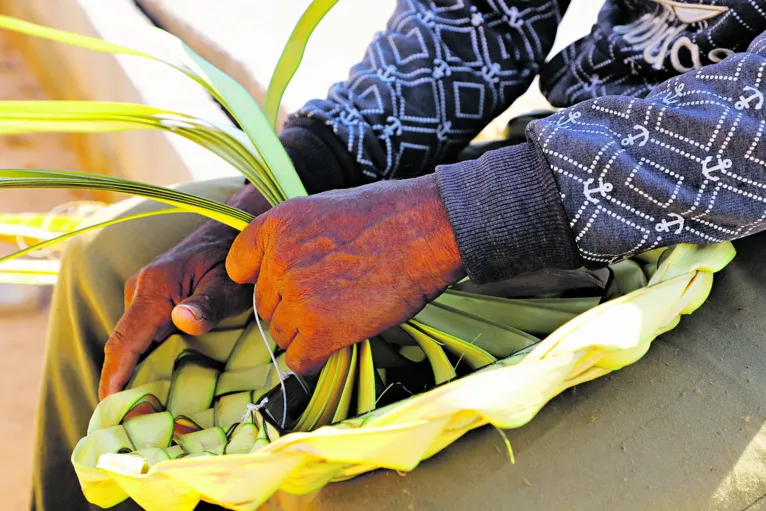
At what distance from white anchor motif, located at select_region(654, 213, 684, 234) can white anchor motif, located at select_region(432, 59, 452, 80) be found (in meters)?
0.35

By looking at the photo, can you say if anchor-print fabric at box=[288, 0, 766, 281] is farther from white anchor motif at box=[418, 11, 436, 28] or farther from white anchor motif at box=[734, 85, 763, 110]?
white anchor motif at box=[418, 11, 436, 28]

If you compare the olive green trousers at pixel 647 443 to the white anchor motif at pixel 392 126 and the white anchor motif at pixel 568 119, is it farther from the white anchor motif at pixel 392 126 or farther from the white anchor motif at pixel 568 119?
the white anchor motif at pixel 392 126

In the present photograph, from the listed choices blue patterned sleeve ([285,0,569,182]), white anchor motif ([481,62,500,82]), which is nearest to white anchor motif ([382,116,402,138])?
blue patterned sleeve ([285,0,569,182])

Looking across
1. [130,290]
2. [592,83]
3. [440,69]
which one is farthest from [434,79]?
[130,290]

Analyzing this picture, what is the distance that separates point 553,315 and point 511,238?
0.31ft

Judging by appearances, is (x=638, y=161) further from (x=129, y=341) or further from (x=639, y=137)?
(x=129, y=341)

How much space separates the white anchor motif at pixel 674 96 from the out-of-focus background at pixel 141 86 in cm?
67

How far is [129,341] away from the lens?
660 mm

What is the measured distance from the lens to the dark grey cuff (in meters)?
0.53

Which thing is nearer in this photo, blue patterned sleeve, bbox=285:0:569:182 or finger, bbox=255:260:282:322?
finger, bbox=255:260:282:322

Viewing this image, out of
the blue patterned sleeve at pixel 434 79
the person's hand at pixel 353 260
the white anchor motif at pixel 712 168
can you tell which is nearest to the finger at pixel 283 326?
the person's hand at pixel 353 260

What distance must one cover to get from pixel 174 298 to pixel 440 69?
0.39 m

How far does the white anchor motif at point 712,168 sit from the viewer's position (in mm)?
485

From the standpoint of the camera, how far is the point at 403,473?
482mm
